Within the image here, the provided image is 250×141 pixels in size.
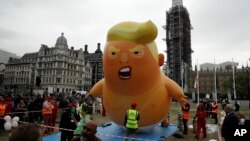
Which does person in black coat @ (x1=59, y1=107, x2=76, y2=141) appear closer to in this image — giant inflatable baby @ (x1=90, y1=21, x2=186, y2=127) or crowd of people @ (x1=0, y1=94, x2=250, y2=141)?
crowd of people @ (x1=0, y1=94, x2=250, y2=141)

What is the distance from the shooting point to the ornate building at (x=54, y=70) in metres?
88.5

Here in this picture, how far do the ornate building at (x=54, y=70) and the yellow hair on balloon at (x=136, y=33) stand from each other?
74453 millimetres

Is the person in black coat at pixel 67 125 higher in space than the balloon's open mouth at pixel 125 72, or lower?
lower

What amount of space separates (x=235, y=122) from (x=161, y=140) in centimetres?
621

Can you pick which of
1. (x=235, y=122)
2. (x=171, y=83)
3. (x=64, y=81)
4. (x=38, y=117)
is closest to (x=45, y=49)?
(x=64, y=81)

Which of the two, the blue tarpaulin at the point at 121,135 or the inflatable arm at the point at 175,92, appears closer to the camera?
the blue tarpaulin at the point at 121,135

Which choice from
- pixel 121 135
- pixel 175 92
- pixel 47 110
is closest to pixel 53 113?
pixel 47 110

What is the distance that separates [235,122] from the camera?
5.40 metres

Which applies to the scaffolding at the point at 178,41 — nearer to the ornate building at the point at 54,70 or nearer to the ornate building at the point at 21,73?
the ornate building at the point at 54,70

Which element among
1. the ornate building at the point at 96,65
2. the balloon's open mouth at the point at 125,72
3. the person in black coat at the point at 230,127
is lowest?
the person in black coat at the point at 230,127

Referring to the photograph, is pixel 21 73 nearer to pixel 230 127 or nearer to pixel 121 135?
pixel 121 135

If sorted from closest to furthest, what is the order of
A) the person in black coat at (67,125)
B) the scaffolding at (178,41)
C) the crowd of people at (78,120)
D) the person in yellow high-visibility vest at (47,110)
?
the crowd of people at (78,120), the person in black coat at (67,125), the person in yellow high-visibility vest at (47,110), the scaffolding at (178,41)

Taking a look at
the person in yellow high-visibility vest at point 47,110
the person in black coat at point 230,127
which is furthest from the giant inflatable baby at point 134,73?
the person in black coat at point 230,127

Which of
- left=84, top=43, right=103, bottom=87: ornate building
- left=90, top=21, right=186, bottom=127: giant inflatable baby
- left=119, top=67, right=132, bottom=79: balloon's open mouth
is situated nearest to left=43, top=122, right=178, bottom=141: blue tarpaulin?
left=90, top=21, right=186, bottom=127: giant inflatable baby
